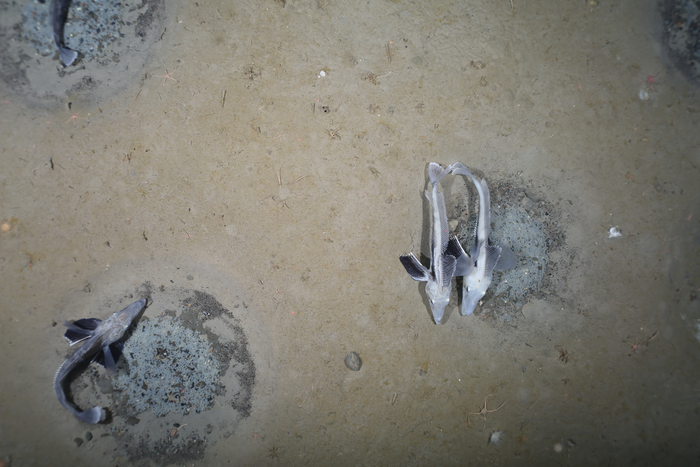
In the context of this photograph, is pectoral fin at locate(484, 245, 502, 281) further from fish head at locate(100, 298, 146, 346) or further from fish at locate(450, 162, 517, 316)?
fish head at locate(100, 298, 146, 346)

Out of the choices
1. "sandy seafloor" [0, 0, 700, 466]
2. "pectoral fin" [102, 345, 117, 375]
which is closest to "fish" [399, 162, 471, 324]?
"sandy seafloor" [0, 0, 700, 466]

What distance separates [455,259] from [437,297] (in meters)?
0.47

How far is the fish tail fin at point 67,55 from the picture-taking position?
343 centimetres

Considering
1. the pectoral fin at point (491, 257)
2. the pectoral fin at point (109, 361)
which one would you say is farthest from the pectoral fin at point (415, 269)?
the pectoral fin at point (109, 361)

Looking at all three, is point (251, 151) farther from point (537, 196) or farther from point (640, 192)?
point (640, 192)

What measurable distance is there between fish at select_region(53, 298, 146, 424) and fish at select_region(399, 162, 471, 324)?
315 cm

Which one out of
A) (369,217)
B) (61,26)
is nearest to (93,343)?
(369,217)

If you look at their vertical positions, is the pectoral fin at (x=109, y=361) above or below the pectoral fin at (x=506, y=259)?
below

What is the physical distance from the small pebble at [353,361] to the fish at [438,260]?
3.27 feet

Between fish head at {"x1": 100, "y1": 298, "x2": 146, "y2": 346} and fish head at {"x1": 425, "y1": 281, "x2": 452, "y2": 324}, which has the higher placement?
fish head at {"x1": 100, "y1": 298, "x2": 146, "y2": 346}

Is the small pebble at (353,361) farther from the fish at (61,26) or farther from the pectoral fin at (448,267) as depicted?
the fish at (61,26)

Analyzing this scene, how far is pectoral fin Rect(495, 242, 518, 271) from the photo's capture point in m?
3.44

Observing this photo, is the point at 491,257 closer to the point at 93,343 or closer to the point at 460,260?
the point at 460,260

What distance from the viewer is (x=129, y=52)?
355cm
